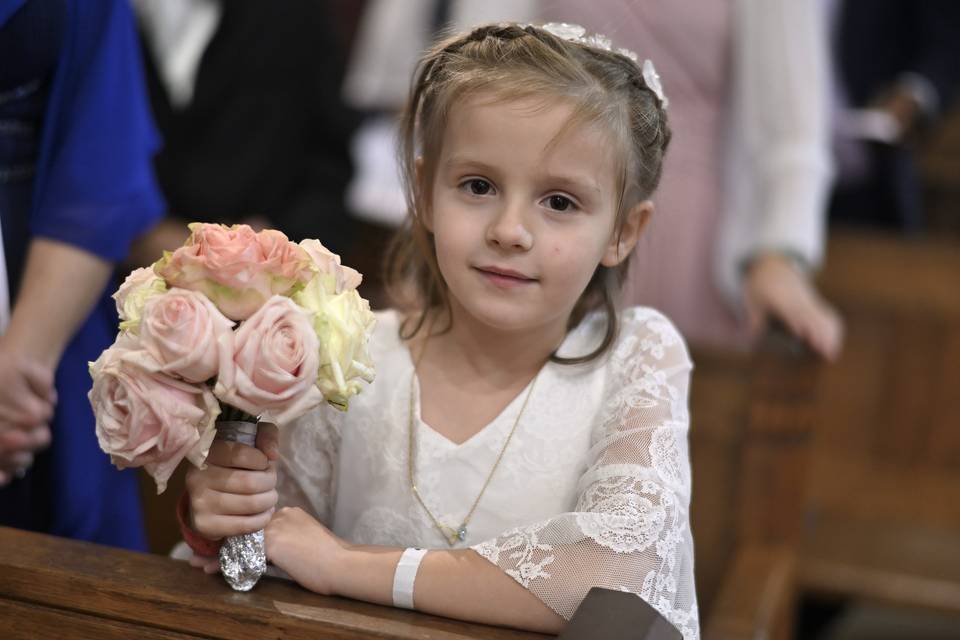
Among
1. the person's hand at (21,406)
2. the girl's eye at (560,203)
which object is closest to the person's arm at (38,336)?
the person's hand at (21,406)

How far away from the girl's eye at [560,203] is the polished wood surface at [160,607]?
0.49 metres

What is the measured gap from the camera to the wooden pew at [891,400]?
328 cm

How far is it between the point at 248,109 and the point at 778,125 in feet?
4.57

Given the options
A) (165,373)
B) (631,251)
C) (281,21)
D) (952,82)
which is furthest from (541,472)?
(952,82)

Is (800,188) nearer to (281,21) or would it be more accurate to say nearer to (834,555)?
(834,555)

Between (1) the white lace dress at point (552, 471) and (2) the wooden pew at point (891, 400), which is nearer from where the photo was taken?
(1) the white lace dress at point (552, 471)

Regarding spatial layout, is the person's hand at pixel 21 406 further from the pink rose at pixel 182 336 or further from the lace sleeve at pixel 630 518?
the lace sleeve at pixel 630 518

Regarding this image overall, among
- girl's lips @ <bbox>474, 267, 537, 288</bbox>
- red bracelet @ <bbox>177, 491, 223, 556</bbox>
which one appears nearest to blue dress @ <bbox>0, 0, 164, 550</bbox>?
red bracelet @ <bbox>177, 491, 223, 556</bbox>

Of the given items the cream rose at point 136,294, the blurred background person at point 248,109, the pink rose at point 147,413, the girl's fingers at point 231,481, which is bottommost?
the blurred background person at point 248,109

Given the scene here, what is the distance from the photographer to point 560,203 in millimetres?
1486

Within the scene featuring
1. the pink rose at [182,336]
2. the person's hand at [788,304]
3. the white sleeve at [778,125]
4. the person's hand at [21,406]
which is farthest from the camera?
the white sleeve at [778,125]

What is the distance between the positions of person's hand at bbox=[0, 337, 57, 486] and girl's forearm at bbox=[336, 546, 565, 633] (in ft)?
1.84

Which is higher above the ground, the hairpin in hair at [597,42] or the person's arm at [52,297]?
the hairpin in hair at [597,42]

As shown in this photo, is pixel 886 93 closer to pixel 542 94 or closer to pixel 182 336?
pixel 542 94
